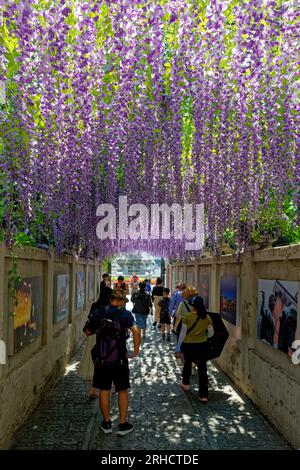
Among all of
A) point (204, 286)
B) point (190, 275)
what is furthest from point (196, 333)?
point (190, 275)

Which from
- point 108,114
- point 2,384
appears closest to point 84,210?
point 108,114

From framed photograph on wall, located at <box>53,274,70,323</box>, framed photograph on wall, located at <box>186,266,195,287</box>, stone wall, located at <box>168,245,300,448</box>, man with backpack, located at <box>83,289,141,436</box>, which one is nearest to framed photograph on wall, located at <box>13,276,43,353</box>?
man with backpack, located at <box>83,289,141,436</box>

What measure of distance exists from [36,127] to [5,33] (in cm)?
134

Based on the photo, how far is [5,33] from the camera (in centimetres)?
455

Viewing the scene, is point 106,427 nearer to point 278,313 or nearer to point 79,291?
point 278,313

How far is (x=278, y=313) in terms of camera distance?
600 centimetres

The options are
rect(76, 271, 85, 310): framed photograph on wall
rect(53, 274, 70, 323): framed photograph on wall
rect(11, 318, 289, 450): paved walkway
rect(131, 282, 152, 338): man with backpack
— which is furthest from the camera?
rect(131, 282, 152, 338): man with backpack

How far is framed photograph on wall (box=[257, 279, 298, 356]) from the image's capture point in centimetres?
546

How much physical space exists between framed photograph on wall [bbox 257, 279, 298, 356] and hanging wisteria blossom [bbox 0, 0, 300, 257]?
1.01 meters

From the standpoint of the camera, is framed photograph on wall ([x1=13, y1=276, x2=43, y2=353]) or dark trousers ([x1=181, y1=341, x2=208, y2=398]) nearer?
framed photograph on wall ([x1=13, y1=276, x2=43, y2=353])

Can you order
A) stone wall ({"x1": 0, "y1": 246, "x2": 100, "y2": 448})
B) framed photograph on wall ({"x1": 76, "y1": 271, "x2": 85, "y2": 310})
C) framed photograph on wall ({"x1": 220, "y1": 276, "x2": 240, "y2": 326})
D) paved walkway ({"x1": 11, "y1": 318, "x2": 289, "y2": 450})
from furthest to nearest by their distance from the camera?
framed photograph on wall ({"x1": 76, "y1": 271, "x2": 85, "y2": 310}) → framed photograph on wall ({"x1": 220, "y1": 276, "x2": 240, "y2": 326}) → paved walkway ({"x1": 11, "y1": 318, "x2": 289, "y2": 450}) → stone wall ({"x1": 0, "y1": 246, "x2": 100, "y2": 448})

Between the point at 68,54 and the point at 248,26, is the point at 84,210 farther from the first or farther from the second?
the point at 248,26

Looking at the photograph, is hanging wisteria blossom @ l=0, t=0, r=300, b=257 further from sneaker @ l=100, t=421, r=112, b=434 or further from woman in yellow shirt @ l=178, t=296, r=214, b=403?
sneaker @ l=100, t=421, r=112, b=434
